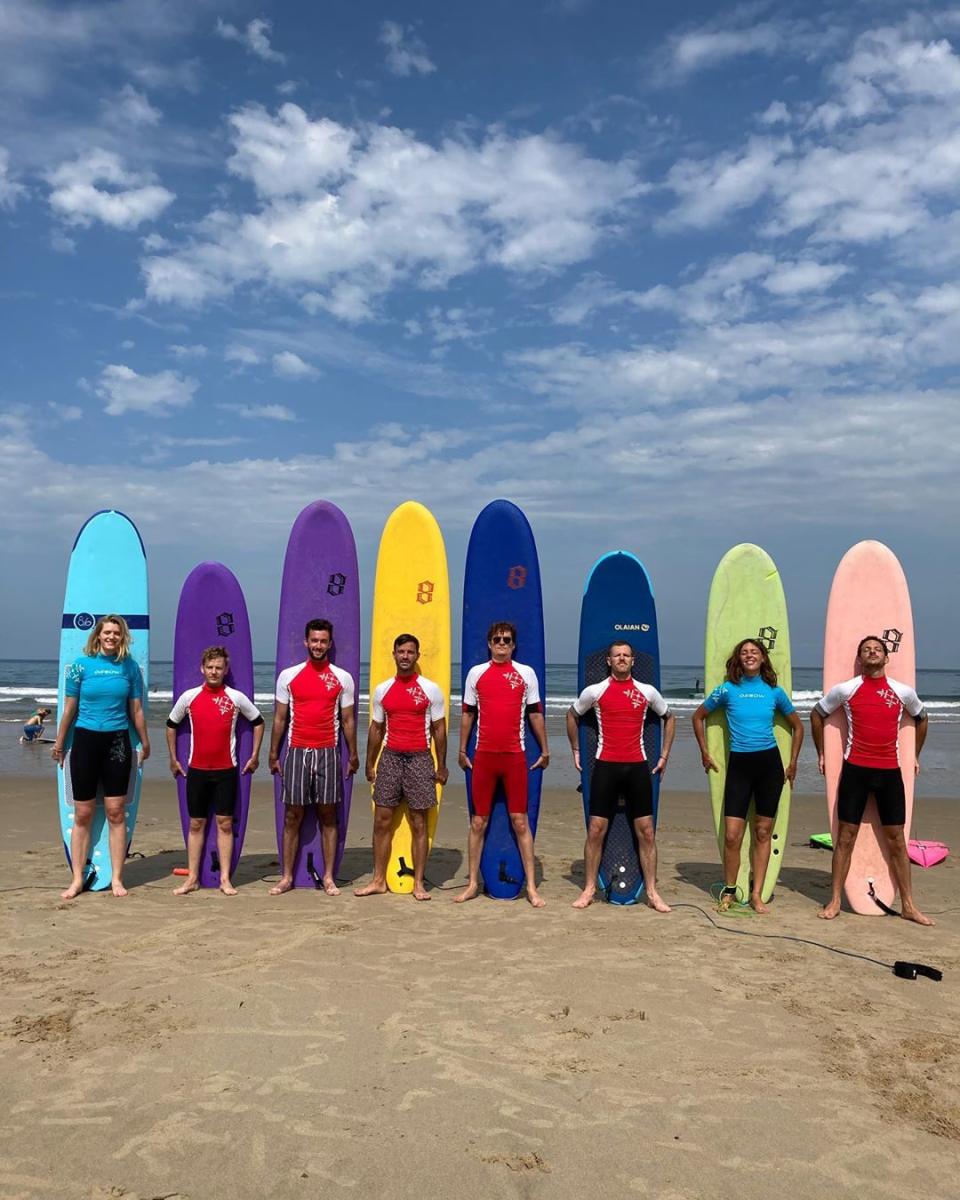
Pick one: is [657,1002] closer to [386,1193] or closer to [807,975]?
[807,975]

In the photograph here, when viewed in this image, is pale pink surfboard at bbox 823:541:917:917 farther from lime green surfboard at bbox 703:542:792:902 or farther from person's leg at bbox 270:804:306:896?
person's leg at bbox 270:804:306:896

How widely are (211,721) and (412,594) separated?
1.39 meters


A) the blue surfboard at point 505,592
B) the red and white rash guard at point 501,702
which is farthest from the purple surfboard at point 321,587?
the red and white rash guard at point 501,702

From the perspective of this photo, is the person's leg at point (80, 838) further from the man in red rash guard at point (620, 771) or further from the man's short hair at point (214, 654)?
the man in red rash guard at point (620, 771)

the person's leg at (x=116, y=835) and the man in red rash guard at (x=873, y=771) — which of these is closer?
the man in red rash guard at (x=873, y=771)

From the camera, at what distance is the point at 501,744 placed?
4758mm

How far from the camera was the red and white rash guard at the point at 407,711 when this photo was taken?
4.73 metres

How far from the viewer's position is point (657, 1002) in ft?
10.7

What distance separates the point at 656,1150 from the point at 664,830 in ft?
17.3

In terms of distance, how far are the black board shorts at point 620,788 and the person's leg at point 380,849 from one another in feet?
3.54

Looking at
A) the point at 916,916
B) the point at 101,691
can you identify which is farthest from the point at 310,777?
the point at 916,916

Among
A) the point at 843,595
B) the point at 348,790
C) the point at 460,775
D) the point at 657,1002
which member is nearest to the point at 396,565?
the point at 348,790

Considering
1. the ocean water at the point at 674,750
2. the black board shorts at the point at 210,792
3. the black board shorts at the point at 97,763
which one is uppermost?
the black board shorts at the point at 97,763

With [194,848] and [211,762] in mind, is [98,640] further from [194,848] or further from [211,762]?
[194,848]
